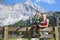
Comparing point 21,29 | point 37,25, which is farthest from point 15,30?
point 37,25

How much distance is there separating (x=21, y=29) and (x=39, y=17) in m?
0.91

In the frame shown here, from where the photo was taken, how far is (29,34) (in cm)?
984

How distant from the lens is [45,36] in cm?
985

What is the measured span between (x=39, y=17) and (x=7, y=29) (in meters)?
1.40

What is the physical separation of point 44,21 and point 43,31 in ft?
1.65

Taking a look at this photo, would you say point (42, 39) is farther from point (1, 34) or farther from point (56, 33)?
point (1, 34)

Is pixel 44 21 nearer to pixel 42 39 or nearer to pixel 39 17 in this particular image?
pixel 39 17

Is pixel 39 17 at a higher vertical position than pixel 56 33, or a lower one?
higher

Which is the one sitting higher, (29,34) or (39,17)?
(39,17)

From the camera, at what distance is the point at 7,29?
9.96m

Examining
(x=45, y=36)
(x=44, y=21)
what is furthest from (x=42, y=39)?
(x=44, y=21)

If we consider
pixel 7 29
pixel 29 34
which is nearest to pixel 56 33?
pixel 29 34

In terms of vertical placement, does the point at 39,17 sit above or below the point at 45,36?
above

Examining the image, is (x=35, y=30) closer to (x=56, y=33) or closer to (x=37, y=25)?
(x=37, y=25)
